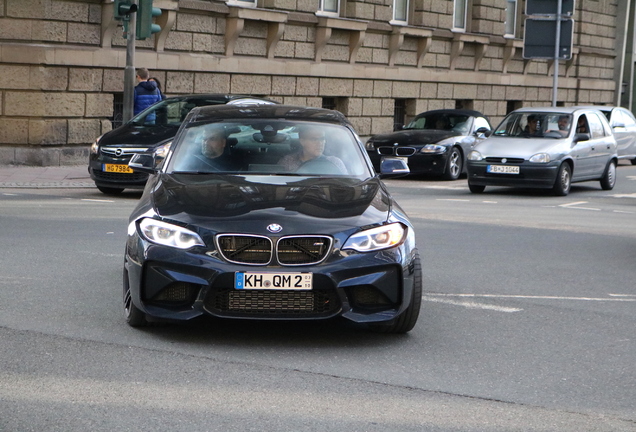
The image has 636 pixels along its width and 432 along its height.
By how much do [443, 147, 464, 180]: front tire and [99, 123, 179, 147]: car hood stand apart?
6.69 meters

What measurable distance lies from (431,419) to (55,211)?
9.44m

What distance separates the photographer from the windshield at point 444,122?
22791 millimetres

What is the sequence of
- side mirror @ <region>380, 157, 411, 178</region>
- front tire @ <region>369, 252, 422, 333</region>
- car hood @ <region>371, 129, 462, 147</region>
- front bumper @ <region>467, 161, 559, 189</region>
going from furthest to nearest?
car hood @ <region>371, 129, 462, 147</region> < front bumper @ <region>467, 161, 559, 189</region> < side mirror @ <region>380, 157, 411, 178</region> < front tire @ <region>369, 252, 422, 333</region>

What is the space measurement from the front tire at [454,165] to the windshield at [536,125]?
6.55ft

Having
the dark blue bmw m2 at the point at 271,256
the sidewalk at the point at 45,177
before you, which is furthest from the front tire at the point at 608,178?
the dark blue bmw m2 at the point at 271,256

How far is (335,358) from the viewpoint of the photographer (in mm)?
6273

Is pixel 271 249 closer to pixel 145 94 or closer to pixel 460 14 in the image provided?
pixel 145 94

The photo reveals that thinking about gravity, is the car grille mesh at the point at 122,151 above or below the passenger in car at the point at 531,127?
below

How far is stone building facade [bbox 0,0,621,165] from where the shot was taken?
20953 millimetres

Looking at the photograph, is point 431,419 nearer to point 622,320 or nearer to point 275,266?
point 275,266

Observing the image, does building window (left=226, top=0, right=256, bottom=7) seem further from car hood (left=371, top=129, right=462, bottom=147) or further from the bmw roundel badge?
the bmw roundel badge

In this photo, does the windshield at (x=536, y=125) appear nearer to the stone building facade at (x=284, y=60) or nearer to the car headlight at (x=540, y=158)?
the car headlight at (x=540, y=158)

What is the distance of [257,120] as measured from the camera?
8.12m

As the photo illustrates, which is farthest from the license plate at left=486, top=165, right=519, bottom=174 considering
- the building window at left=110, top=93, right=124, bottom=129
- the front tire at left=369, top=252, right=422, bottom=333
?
the front tire at left=369, top=252, right=422, bottom=333
